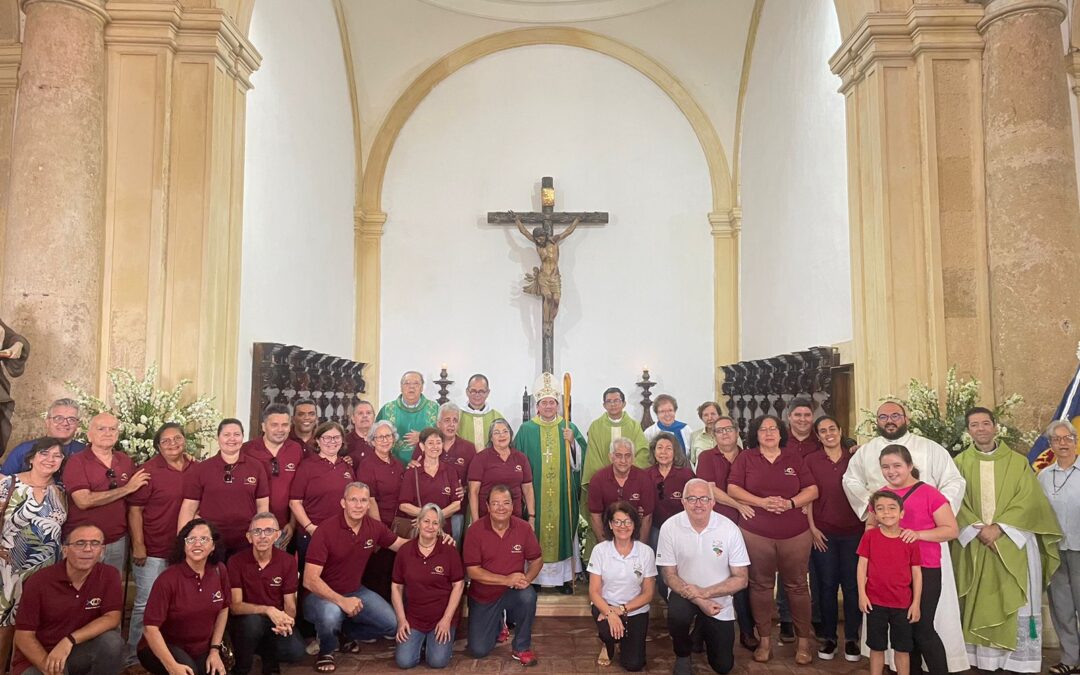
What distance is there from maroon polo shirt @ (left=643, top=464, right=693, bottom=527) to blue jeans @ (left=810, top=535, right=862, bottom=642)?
98 cm

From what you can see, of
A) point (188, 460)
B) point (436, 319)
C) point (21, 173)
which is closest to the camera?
point (188, 460)

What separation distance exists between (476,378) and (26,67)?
3803 millimetres

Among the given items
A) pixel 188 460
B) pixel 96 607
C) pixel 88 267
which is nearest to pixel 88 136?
pixel 88 267

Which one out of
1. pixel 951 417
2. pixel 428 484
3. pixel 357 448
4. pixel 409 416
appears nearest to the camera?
pixel 951 417

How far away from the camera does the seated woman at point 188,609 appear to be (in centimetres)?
445

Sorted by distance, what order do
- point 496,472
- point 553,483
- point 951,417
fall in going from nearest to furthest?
point 951,417
point 496,472
point 553,483

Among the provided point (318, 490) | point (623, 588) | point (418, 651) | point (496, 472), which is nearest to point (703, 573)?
point (623, 588)

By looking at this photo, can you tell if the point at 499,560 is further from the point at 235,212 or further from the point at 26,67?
the point at 26,67

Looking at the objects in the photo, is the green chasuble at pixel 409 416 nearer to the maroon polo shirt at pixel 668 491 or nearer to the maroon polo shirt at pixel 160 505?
the maroon polo shirt at pixel 668 491

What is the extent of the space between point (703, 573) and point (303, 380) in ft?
14.8

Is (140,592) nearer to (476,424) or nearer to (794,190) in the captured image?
(476,424)

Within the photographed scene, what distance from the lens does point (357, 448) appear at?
20.6 ft

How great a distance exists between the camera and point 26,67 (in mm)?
5797

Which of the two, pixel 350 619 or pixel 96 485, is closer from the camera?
pixel 96 485
